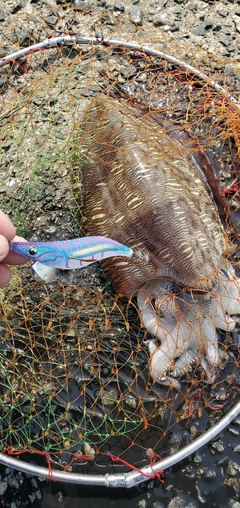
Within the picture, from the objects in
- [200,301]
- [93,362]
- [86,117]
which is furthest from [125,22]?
[93,362]

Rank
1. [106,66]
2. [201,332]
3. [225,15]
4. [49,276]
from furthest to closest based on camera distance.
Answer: [225,15] < [106,66] < [201,332] < [49,276]

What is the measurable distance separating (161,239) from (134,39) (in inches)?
98.8

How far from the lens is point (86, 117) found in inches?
137

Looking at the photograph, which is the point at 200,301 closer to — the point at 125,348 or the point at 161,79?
the point at 125,348

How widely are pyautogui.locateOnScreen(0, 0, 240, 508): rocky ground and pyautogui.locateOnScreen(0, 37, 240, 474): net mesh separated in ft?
0.10

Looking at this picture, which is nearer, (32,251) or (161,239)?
(32,251)

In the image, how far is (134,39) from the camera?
15.0ft

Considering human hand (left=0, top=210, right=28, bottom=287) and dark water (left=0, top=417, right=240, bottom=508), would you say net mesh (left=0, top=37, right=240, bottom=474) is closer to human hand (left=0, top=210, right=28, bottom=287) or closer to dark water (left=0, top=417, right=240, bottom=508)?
dark water (left=0, top=417, right=240, bottom=508)

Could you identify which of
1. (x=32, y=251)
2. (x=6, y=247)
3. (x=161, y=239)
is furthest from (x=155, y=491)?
(x=6, y=247)

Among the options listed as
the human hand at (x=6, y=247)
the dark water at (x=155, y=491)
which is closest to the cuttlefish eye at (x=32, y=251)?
the human hand at (x=6, y=247)

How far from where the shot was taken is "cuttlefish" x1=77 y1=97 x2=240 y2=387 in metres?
3.07

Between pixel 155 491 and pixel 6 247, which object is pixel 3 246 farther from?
pixel 155 491

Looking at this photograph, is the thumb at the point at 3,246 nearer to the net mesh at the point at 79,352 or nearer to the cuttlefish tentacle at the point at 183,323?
the net mesh at the point at 79,352

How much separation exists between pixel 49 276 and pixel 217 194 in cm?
159
